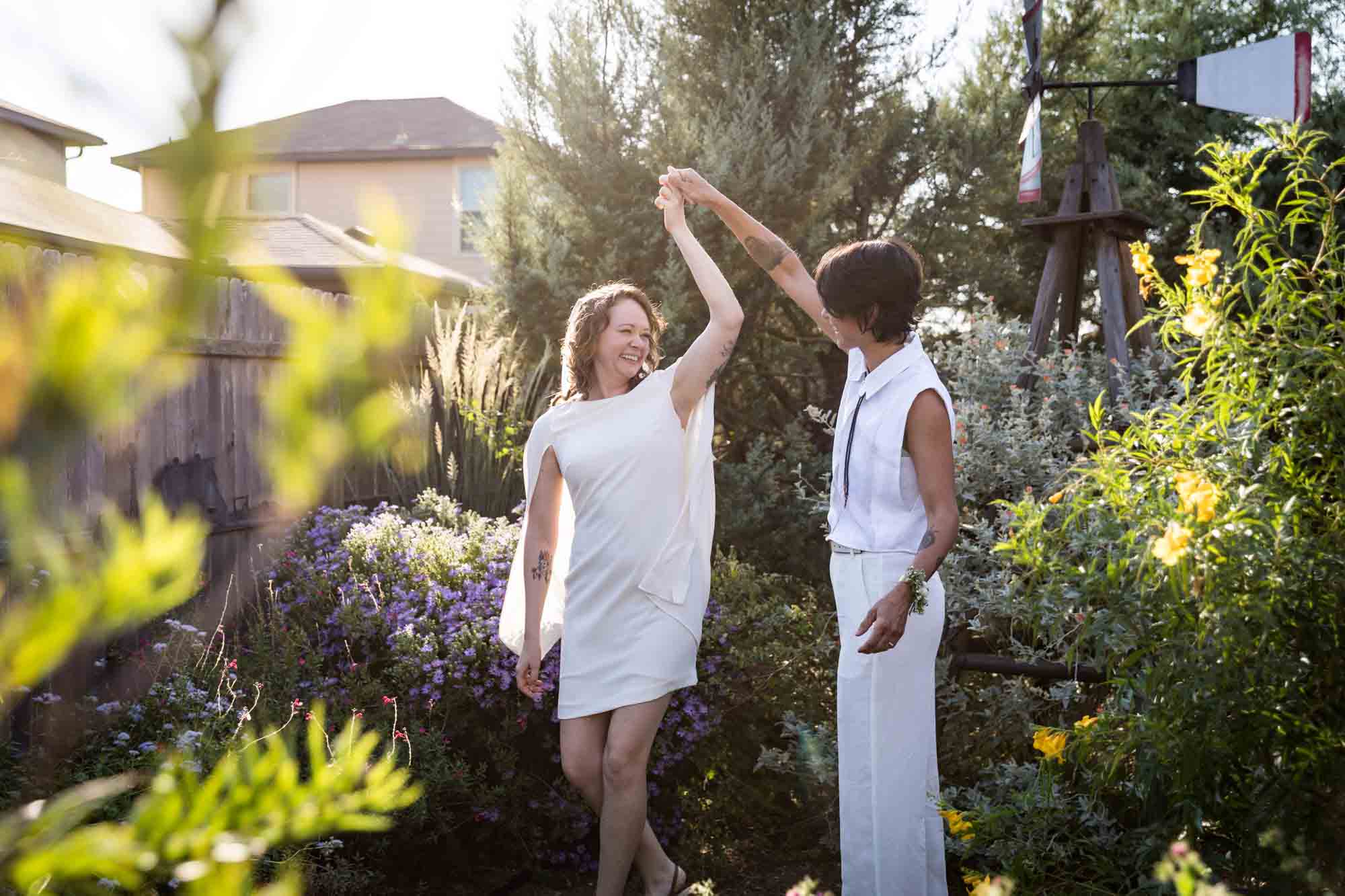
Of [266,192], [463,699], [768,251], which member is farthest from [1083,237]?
[266,192]

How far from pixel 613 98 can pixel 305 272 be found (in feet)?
20.1

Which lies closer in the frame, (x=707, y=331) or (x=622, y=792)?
(x=622, y=792)

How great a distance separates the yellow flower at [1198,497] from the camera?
178cm

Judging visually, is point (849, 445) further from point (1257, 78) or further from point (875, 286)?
point (1257, 78)

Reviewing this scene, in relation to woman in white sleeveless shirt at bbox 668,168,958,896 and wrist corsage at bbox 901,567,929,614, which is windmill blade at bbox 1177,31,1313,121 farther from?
wrist corsage at bbox 901,567,929,614

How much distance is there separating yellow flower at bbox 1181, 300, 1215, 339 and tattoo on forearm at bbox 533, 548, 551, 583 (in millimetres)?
1913

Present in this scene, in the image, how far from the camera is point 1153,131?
32.2ft

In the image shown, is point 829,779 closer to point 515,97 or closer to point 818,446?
point 818,446

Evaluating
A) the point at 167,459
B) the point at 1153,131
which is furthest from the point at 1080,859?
the point at 1153,131

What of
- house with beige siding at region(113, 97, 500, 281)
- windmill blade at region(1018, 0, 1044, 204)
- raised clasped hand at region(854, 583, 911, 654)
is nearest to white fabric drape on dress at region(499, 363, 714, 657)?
raised clasped hand at region(854, 583, 911, 654)

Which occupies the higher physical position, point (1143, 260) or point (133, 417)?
point (1143, 260)

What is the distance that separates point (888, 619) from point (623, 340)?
4.05 ft

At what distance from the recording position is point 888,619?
2.51 metres

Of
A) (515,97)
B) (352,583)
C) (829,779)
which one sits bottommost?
(829,779)
